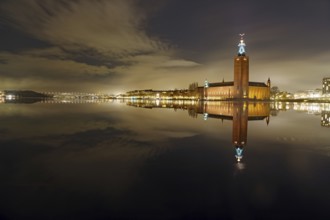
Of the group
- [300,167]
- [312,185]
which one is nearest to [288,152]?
[300,167]

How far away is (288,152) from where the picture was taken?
1656cm

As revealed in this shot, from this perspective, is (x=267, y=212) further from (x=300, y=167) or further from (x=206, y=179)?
(x=300, y=167)

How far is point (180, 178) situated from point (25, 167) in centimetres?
701

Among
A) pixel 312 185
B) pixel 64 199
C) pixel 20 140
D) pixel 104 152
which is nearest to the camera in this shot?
pixel 64 199

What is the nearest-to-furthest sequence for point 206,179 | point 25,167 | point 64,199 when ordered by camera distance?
point 64,199 → point 206,179 → point 25,167

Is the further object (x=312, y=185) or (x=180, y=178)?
(x=180, y=178)

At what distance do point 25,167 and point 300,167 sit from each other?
41.1 ft

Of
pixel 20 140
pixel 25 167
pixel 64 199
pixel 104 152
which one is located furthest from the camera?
pixel 20 140

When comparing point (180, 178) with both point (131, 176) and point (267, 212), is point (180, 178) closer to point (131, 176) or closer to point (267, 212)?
point (131, 176)

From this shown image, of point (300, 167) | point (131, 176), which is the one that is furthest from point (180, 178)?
point (300, 167)

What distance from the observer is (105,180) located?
10492 millimetres

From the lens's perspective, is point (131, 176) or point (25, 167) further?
point (25, 167)

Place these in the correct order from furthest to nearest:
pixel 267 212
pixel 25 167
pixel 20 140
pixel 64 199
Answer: pixel 20 140, pixel 25 167, pixel 64 199, pixel 267 212

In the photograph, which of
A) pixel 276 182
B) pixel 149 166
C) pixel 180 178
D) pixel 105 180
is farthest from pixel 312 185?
pixel 105 180
